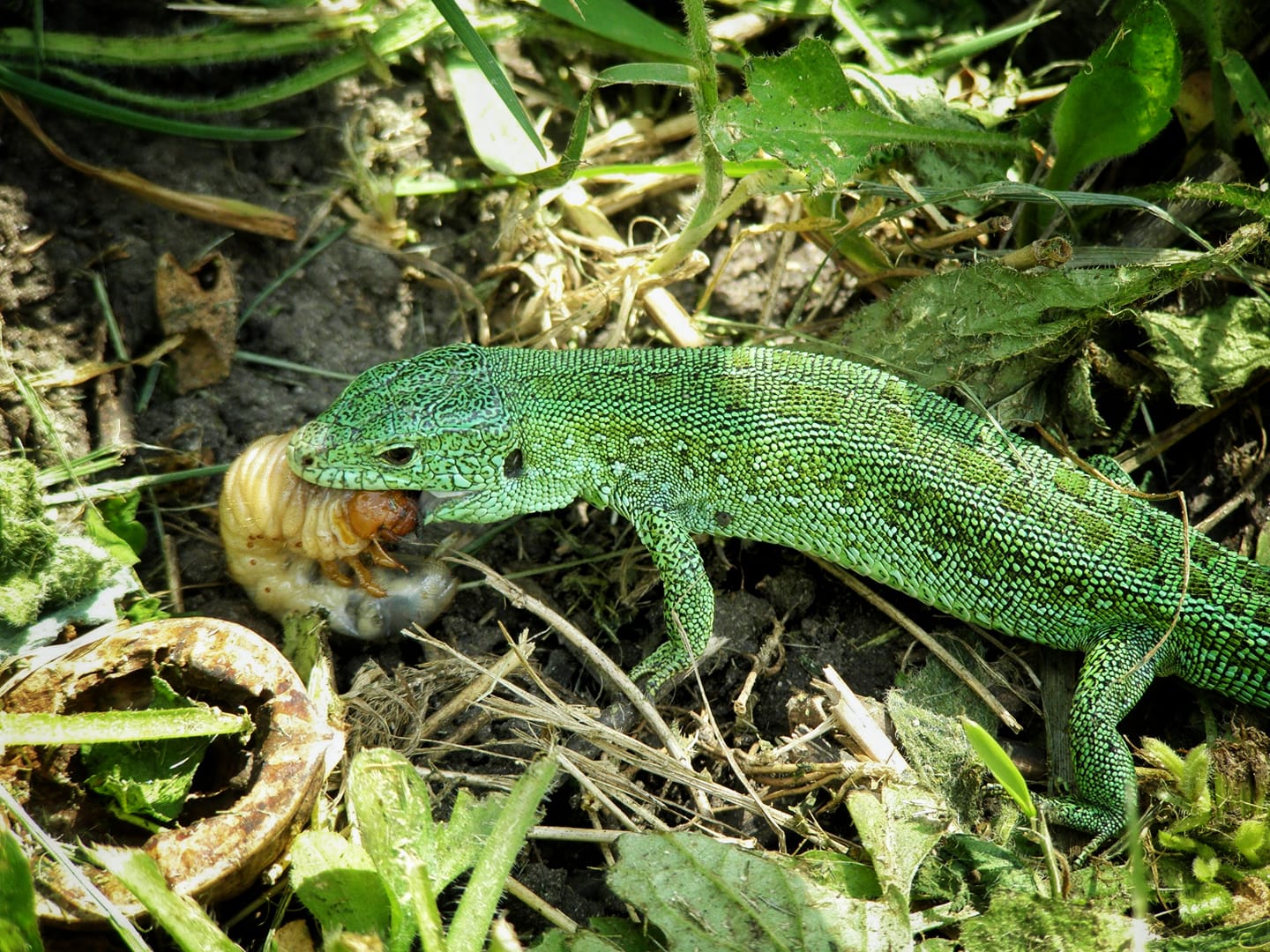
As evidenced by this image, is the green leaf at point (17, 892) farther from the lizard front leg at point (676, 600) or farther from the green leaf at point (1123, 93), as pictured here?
the green leaf at point (1123, 93)

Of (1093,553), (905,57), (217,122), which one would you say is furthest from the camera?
(905,57)

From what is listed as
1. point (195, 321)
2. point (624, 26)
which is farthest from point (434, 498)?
point (624, 26)

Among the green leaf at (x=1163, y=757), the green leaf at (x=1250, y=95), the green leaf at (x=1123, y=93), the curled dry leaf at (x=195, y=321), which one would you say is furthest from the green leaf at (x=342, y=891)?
the green leaf at (x=1250, y=95)

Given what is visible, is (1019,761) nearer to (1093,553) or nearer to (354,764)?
(1093,553)

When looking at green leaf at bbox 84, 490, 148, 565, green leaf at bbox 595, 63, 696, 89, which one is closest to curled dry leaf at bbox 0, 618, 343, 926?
green leaf at bbox 84, 490, 148, 565

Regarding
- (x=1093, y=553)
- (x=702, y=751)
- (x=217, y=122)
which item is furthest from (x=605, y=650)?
(x=217, y=122)

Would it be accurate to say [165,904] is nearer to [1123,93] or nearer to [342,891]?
[342,891]
